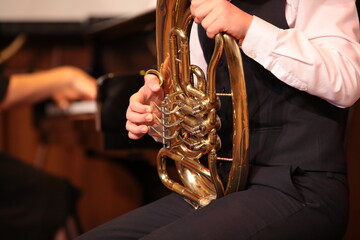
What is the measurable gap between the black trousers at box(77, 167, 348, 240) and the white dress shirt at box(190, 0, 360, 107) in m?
0.15

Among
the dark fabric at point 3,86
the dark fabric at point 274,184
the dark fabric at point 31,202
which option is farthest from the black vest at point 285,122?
the dark fabric at point 3,86

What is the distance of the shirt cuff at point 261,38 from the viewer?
2.95 feet

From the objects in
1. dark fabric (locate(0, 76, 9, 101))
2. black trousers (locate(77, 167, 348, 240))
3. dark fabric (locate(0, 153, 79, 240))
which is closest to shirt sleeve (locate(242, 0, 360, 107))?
black trousers (locate(77, 167, 348, 240))

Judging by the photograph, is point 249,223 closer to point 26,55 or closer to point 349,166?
point 349,166

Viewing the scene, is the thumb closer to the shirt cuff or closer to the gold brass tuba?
the gold brass tuba

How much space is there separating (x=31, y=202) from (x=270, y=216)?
103cm

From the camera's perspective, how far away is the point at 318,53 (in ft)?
2.92

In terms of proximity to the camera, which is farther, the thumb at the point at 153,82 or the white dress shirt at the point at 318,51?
the thumb at the point at 153,82

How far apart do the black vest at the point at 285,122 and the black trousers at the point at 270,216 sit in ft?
0.11

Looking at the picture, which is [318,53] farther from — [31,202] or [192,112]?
[31,202]

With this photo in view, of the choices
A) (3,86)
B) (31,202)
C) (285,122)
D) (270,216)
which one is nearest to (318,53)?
(285,122)

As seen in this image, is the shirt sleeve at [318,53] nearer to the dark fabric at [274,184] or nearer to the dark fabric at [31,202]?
the dark fabric at [274,184]

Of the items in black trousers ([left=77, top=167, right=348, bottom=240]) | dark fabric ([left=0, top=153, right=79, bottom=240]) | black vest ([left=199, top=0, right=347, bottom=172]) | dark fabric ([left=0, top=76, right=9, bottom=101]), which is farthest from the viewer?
dark fabric ([left=0, top=76, right=9, bottom=101])

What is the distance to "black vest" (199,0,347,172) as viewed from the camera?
95cm
